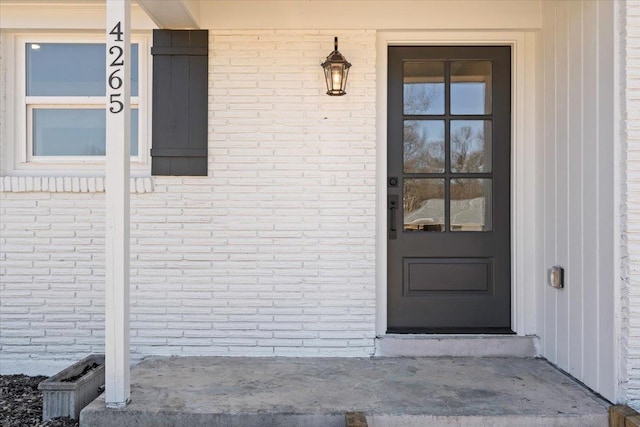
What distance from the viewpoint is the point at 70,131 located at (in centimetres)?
411

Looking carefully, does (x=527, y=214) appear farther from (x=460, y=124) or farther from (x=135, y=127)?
(x=135, y=127)

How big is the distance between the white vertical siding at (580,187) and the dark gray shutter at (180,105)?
2.66 meters

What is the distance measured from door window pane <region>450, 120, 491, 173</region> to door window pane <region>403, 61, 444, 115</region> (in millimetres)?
225

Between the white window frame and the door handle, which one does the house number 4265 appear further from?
the door handle

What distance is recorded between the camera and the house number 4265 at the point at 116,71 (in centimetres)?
289

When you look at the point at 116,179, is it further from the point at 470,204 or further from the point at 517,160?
the point at 517,160

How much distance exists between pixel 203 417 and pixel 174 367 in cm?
89

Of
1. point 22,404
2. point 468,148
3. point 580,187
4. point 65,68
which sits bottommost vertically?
point 22,404

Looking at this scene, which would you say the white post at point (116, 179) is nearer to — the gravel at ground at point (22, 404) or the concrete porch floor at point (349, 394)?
the concrete porch floor at point (349, 394)

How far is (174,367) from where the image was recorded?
3672 millimetres

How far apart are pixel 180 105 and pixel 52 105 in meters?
1.12

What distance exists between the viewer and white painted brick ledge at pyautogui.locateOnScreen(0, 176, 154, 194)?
3.91 meters

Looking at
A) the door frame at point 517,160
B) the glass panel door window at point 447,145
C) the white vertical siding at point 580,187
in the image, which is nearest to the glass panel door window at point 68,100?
the door frame at point 517,160

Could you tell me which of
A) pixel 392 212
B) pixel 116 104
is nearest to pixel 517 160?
pixel 392 212
